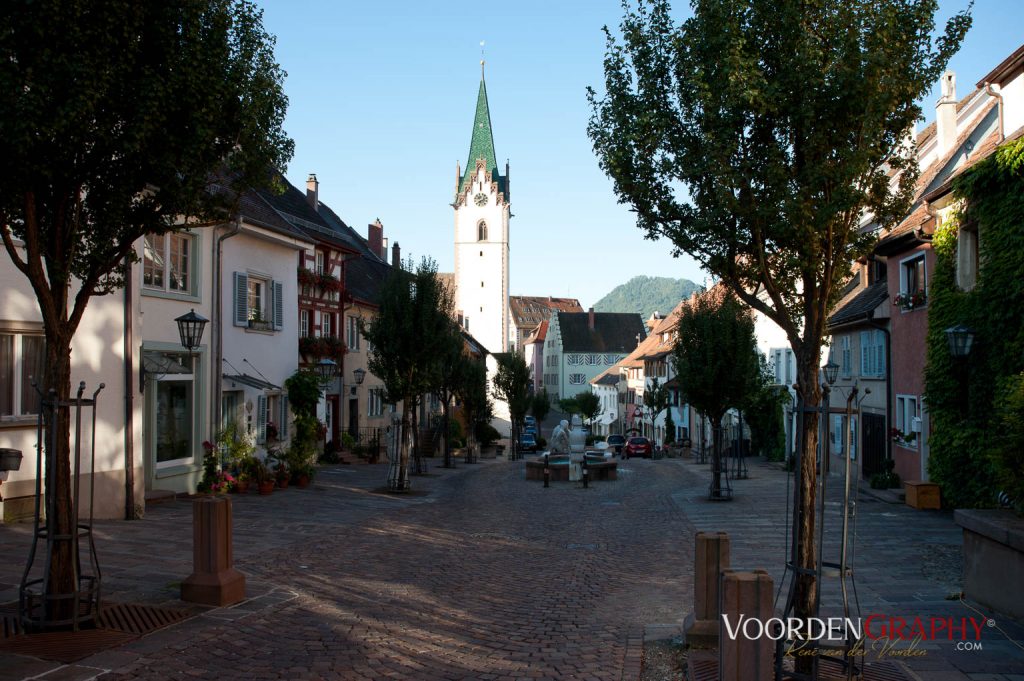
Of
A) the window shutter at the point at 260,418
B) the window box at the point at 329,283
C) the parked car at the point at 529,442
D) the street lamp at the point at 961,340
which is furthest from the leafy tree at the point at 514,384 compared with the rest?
the street lamp at the point at 961,340

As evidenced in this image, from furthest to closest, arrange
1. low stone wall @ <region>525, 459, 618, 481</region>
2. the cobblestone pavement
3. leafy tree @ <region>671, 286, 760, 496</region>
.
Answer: low stone wall @ <region>525, 459, 618, 481</region> → leafy tree @ <region>671, 286, 760, 496</region> → the cobblestone pavement

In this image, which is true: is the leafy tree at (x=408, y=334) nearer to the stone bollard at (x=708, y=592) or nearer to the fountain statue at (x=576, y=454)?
the fountain statue at (x=576, y=454)

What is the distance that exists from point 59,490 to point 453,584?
5081 millimetres

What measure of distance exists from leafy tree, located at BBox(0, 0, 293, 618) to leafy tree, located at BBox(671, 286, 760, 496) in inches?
598

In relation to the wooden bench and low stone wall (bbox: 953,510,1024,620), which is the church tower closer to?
the wooden bench

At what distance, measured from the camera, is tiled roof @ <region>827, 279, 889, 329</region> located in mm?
24938

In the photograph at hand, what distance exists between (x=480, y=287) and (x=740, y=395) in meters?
77.5

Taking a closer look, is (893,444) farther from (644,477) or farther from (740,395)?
(644,477)

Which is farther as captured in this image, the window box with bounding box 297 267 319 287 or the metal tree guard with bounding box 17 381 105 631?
the window box with bounding box 297 267 319 287

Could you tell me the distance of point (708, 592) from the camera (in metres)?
8.00

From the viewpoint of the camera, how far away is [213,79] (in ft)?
28.2

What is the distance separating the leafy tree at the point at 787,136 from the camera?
24.2 feet

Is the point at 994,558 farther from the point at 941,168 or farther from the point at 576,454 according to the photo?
the point at 576,454

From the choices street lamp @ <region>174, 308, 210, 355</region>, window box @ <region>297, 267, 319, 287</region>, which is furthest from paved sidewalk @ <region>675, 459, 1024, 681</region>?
window box @ <region>297, 267, 319, 287</region>
